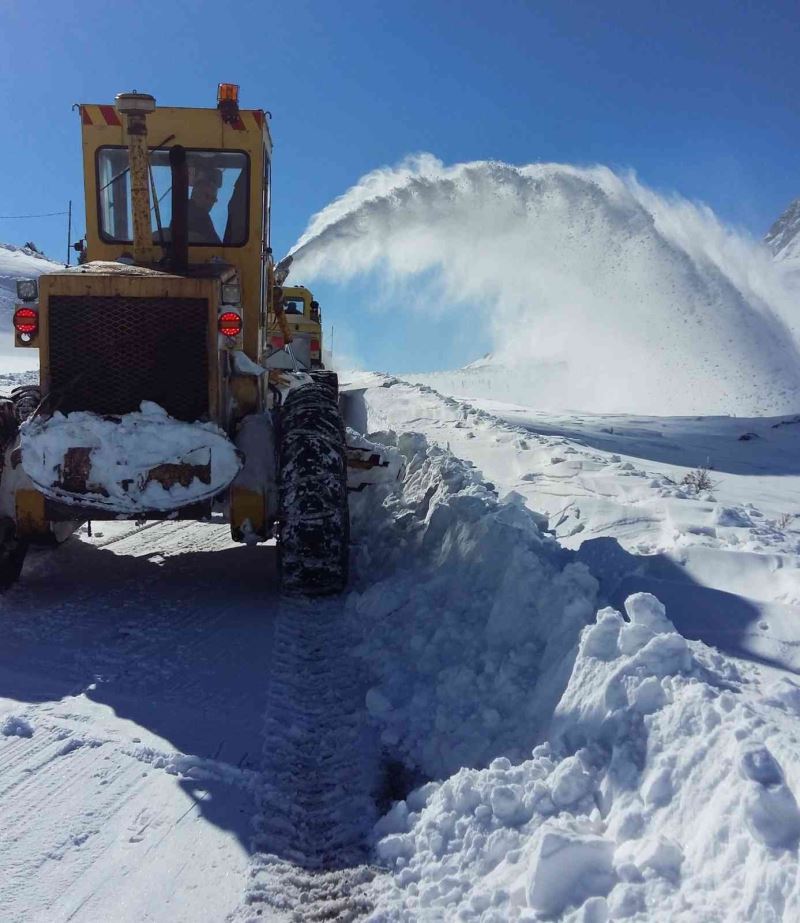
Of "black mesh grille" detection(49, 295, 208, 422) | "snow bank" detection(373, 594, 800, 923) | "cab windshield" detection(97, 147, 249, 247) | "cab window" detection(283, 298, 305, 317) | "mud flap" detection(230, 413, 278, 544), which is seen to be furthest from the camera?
"cab window" detection(283, 298, 305, 317)

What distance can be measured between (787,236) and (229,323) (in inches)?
4811

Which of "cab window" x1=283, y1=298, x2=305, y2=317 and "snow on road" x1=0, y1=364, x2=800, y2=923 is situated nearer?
"snow on road" x1=0, y1=364, x2=800, y2=923

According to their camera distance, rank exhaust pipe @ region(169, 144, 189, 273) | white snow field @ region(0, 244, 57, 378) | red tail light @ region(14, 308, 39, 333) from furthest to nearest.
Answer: white snow field @ region(0, 244, 57, 378)
exhaust pipe @ region(169, 144, 189, 273)
red tail light @ region(14, 308, 39, 333)

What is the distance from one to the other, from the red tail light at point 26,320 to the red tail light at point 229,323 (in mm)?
1073

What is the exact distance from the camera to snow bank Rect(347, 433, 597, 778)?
3494 mm

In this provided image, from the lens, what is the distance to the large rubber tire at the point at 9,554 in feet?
18.2

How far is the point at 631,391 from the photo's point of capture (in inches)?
1136

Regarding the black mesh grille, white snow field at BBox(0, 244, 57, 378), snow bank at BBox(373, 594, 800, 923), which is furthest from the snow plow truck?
white snow field at BBox(0, 244, 57, 378)

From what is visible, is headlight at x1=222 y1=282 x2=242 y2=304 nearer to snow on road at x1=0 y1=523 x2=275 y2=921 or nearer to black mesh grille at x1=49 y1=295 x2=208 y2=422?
black mesh grille at x1=49 y1=295 x2=208 y2=422

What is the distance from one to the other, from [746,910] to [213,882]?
1515 millimetres

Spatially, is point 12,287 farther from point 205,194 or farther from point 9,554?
point 9,554

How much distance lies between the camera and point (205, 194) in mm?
6379

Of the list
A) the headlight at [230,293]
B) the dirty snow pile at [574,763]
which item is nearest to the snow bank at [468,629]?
the dirty snow pile at [574,763]

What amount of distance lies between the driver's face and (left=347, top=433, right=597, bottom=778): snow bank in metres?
2.68
